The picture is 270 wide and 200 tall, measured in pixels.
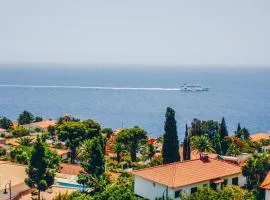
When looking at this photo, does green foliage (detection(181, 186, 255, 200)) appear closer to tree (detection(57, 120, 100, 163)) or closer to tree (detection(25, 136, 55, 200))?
tree (detection(25, 136, 55, 200))

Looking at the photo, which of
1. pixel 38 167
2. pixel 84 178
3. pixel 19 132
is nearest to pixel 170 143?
pixel 84 178

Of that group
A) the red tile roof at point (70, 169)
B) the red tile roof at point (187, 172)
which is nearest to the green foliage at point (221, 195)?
the red tile roof at point (187, 172)

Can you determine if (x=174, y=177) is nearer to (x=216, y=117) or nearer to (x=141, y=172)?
(x=141, y=172)

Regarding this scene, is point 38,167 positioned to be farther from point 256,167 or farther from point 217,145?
point 217,145

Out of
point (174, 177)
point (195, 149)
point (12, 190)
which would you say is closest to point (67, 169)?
point (12, 190)

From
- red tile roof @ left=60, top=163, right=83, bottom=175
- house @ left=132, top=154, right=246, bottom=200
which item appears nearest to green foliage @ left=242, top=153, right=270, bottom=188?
house @ left=132, top=154, right=246, bottom=200

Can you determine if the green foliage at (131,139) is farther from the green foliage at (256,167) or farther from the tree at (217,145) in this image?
the green foliage at (256,167)
